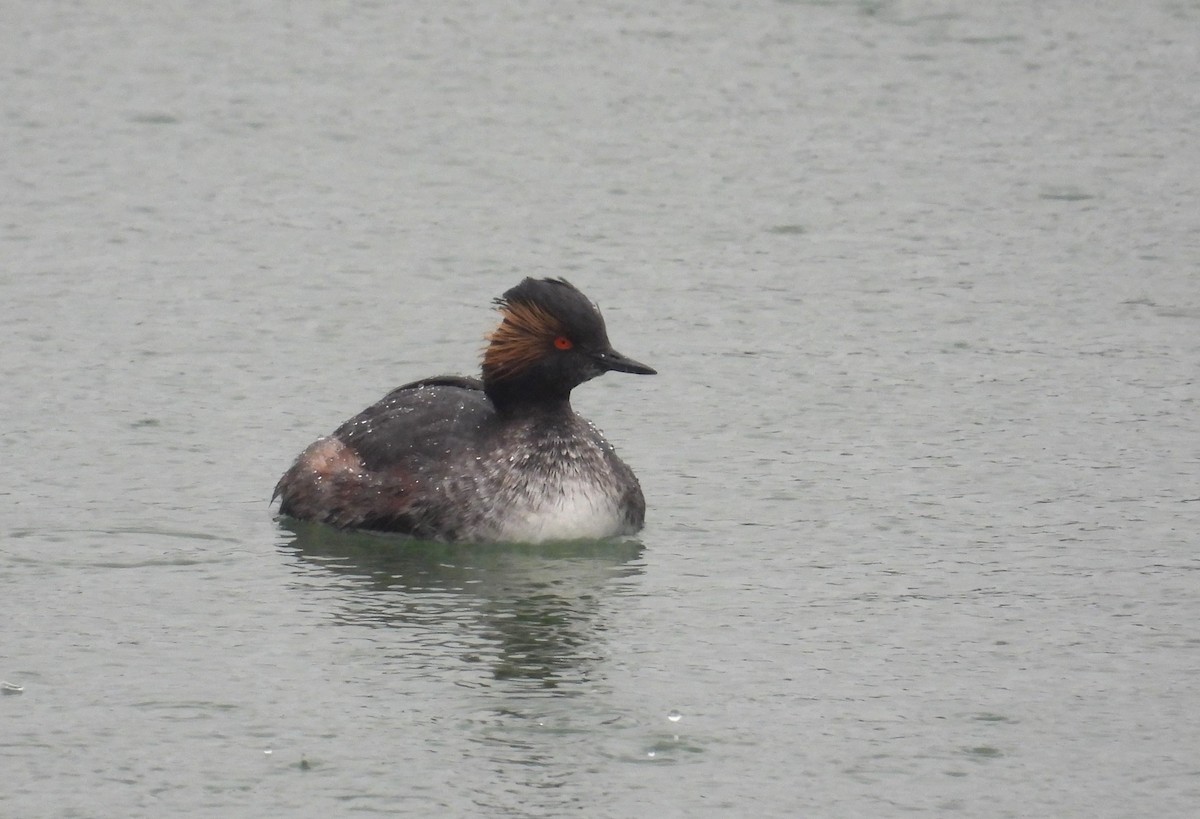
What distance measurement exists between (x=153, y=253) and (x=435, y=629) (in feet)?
22.8

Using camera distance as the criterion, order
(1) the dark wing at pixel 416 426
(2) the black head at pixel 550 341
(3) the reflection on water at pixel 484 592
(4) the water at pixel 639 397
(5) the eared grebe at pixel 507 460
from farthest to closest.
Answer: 1. (1) the dark wing at pixel 416 426
2. (2) the black head at pixel 550 341
3. (5) the eared grebe at pixel 507 460
4. (3) the reflection on water at pixel 484 592
5. (4) the water at pixel 639 397

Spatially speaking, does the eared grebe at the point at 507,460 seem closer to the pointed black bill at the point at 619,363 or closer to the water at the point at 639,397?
the pointed black bill at the point at 619,363

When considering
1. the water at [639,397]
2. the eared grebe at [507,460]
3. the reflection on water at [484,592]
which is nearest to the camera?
the water at [639,397]

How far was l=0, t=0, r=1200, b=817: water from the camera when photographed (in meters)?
8.93

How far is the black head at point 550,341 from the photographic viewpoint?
11.9m

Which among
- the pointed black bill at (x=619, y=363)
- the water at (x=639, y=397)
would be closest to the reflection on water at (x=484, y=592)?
the water at (x=639, y=397)

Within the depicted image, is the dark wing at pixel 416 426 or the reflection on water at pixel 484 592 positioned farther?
the dark wing at pixel 416 426

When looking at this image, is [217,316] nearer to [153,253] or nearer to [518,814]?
[153,253]

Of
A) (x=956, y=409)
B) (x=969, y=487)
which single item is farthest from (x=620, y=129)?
(x=969, y=487)

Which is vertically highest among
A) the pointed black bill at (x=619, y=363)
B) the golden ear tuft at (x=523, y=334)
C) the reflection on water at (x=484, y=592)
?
the golden ear tuft at (x=523, y=334)

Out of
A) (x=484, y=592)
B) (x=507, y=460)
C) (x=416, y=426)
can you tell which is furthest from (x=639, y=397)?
(x=484, y=592)

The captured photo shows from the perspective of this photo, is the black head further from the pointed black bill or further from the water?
the water

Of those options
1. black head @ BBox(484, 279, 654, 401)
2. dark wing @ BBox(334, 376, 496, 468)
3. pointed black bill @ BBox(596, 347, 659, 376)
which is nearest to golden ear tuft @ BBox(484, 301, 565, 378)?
black head @ BBox(484, 279, 654, 401)

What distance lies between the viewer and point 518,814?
8.20m
